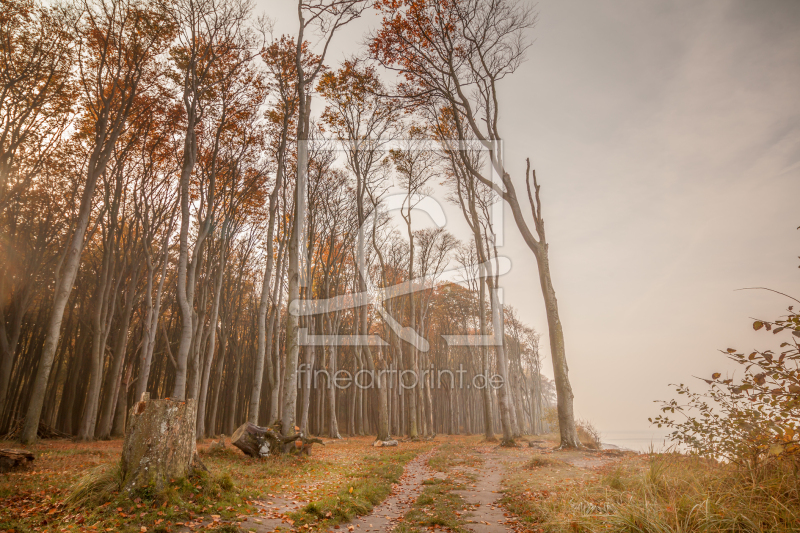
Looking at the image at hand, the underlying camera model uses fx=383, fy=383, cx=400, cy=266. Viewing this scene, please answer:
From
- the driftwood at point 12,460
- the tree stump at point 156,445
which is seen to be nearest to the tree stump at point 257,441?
the driftwood at point 12,460

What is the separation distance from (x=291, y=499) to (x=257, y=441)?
4006 millimetres

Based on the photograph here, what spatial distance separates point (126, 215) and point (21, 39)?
19.6 feet

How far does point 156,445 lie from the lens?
4.46 m

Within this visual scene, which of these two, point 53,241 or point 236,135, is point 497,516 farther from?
point 53,241

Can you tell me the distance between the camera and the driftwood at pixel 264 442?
8523mm

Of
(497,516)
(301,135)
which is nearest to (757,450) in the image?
(497,516)

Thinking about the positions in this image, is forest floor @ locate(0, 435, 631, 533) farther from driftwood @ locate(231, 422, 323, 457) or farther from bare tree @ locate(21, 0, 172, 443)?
bare tree @ locate(21, 0, 172, 443)

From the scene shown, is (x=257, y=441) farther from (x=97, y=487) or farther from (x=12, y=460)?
(x=97, y=487)

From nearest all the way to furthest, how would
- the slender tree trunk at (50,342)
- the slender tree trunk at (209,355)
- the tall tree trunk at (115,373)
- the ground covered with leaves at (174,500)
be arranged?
the ground covered with leaves at (174,500) < the slender tree trunk at (50,342) < the tall tree trunk at (115,373) < the slender tree trunk at (209,355)

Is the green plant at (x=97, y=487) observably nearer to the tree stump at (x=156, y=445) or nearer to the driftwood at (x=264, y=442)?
the tree stump at (x=156, y=445)

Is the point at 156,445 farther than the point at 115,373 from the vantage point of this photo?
No

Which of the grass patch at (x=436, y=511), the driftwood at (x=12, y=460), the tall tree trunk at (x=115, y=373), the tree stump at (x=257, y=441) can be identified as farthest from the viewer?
the tall tree trunk at (x=115, y=373)

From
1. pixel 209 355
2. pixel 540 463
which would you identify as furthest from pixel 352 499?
pixel 209 355

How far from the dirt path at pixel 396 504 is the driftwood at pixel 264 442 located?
2.67 m
